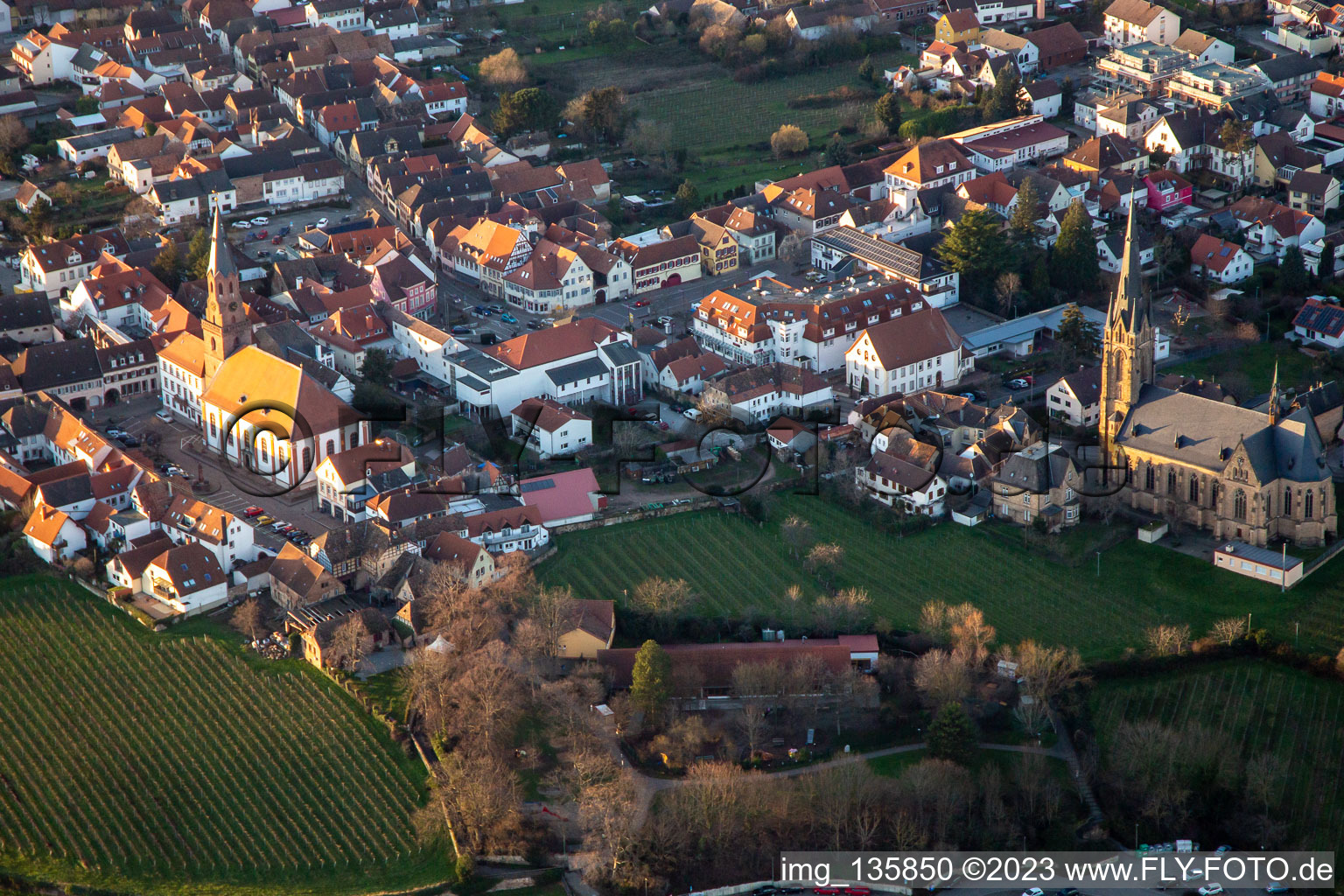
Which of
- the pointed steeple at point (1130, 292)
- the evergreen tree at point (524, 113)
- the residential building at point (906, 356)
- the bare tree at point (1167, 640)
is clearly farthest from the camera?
the evergreen tree at point (524, 113)

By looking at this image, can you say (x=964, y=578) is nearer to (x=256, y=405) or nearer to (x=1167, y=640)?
(x=1167, y=640)

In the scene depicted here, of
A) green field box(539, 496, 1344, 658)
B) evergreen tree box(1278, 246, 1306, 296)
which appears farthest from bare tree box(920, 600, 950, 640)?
evergreen tree box(1278, 246, 1306, 296)

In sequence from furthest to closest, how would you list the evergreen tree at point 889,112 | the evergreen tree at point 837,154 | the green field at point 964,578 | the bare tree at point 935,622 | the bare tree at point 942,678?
the evergreen tree at point 889,112
the evergreen tree at point 837,154
the green field at point 964,578
the bare tree at point 935,622
the bare tree at point 942,678

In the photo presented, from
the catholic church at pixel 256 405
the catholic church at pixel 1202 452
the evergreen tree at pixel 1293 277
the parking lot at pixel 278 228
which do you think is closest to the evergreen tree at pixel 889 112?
the evergreen tree at pixel 1293 277

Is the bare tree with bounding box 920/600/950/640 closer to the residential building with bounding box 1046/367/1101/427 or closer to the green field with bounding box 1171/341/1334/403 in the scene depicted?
the residential building with bounding box 1046/367/1101/427

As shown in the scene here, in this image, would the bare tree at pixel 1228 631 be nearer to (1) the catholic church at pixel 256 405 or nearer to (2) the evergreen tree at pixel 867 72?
(1) the catholic church at pixel 256 405

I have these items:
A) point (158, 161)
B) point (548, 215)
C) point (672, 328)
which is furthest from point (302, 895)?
point (158, 161)
